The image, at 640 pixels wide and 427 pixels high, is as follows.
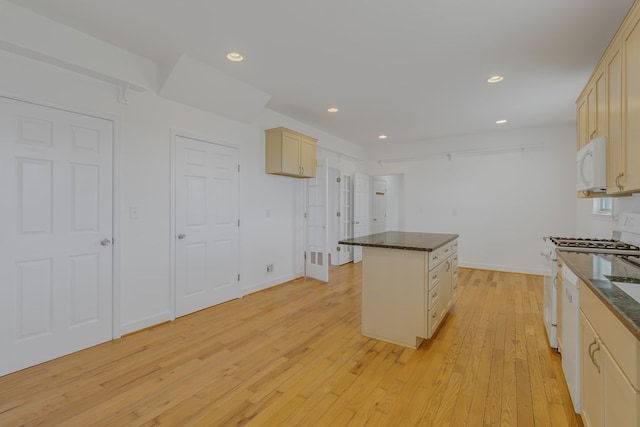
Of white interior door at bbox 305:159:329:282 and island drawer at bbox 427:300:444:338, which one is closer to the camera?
island drawer at bbox 427:300:444:338

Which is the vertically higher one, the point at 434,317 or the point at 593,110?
the point at 593,110

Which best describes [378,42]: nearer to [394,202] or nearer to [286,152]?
[286,152]

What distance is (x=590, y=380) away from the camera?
149 centimetres

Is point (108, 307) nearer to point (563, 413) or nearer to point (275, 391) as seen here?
point (275, 391)

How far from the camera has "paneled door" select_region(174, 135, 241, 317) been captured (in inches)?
133

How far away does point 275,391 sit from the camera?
2.03 meters

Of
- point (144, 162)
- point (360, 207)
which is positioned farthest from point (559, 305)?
point (360, 207)

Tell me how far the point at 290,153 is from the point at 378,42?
6.98 ft

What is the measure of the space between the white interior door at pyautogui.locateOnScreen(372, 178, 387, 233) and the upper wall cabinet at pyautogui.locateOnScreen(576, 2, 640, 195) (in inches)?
201

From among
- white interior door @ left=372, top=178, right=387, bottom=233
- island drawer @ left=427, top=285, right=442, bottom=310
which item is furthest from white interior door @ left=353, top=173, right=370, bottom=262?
island drawer @ left=427, top=285, right=442, bottom=310

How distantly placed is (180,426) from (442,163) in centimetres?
608

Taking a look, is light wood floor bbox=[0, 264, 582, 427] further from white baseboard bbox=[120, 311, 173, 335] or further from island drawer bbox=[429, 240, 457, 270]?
island drawer bbox=[429, 240, 457, 270]

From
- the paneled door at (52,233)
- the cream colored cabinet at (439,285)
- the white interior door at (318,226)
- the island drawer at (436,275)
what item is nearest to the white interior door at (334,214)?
Result: the white interior door at (318,226)

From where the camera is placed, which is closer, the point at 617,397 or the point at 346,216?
the point at 617,397
